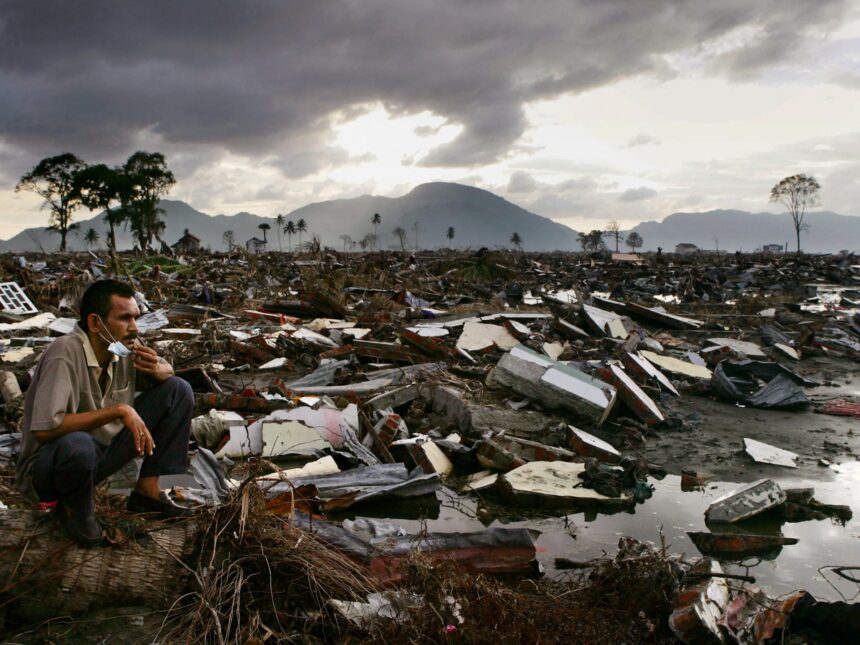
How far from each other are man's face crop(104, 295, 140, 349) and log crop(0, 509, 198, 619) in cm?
74

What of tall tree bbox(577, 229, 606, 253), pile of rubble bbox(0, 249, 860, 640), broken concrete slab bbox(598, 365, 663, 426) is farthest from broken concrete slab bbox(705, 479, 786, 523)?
tall tree bbox(577, 229, 606, 253)

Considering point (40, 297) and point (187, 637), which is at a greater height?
point (40, 297)

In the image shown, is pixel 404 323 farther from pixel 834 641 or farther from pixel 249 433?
pixel 834 641

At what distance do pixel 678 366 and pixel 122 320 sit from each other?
22.2ft

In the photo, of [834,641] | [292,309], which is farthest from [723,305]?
[834,641]

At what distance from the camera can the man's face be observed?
7.83 feet

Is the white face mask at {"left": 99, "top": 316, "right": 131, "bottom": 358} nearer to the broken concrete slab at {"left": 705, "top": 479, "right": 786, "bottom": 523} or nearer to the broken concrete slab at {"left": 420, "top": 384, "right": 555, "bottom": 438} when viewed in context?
the broken concrete slab at {"left": 420, "top": 384, "right": 555, "bottom": 438}

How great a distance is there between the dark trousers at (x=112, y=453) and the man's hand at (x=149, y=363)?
2.5 inches

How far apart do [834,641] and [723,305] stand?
1257 centimetres

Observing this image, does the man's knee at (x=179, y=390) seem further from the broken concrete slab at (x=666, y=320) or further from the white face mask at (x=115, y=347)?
the broken concrete slab at (x=666, y=320)

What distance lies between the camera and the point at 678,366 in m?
7.44

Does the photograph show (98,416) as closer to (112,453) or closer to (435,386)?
(112,453)

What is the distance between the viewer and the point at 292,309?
10.5 metres

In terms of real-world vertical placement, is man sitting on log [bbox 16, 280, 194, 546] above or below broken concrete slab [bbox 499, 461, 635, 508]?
above
